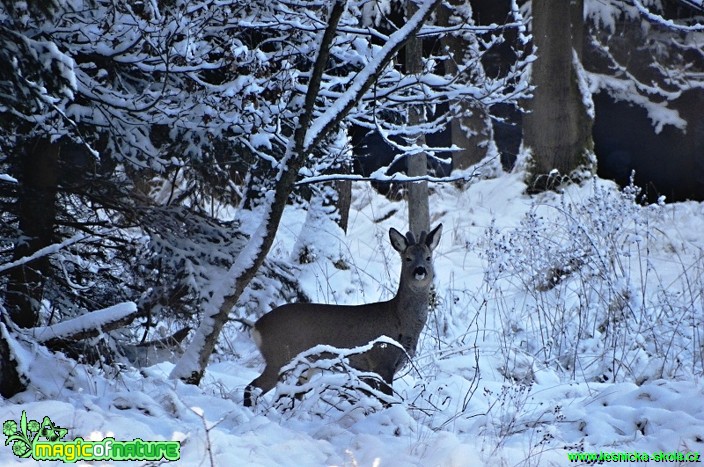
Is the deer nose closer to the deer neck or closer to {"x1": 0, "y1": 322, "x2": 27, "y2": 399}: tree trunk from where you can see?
the deer neck

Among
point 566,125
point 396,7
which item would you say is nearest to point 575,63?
point 566,125

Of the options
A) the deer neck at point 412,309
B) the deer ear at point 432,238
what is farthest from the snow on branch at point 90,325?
the deer ear at point 432,238

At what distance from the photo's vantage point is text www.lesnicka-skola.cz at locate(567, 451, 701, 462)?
176 inches

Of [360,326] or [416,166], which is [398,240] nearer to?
[360,326]

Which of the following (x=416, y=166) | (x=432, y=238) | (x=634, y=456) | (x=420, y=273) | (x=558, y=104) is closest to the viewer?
(x=634, y=456)

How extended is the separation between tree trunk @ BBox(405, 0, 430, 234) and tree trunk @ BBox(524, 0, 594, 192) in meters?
4.80

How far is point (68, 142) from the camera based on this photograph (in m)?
6.52

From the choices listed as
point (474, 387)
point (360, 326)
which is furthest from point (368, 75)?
point (474, 387)

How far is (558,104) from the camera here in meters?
14.3

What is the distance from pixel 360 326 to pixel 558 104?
29.1 feet

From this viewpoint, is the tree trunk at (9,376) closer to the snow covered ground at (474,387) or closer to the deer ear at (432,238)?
the snow covered ground at (474,387)

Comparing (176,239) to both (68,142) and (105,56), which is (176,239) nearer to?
(68,142)

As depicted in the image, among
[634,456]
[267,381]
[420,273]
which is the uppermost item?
[420,273]

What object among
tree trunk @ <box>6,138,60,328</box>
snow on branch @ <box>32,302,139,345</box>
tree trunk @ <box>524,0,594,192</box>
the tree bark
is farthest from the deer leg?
tree trunk @ <box>524,0,594,192</box>
